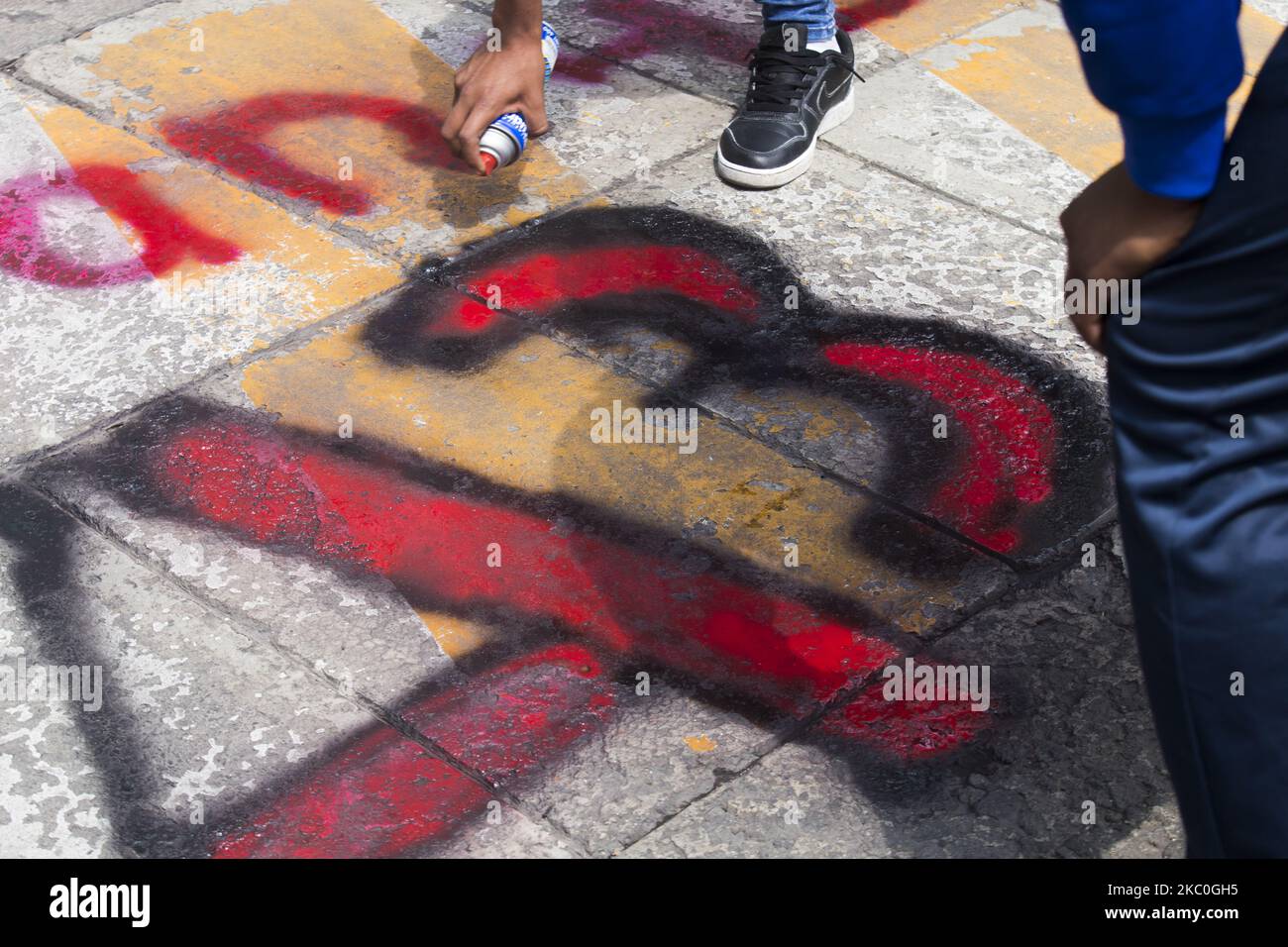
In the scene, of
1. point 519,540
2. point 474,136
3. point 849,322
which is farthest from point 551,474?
point 474,136

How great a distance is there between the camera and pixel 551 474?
100 inches

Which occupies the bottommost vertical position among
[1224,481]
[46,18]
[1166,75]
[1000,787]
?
[46,18]

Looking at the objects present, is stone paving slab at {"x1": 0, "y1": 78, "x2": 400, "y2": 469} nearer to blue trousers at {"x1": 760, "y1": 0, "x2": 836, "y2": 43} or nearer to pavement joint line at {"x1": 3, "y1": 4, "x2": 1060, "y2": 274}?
pavement joint line at {"x1": 3, "y1": 4, "x2": 1060, "y2": 274}

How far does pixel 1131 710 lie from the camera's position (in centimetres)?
210

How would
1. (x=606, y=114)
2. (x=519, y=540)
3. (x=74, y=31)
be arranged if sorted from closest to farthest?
(x=519, y=540) → (x=606, y=114) → (x=74, y=31)

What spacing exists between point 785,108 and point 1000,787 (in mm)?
1838

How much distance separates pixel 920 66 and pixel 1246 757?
2.86m

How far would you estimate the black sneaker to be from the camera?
3266mm

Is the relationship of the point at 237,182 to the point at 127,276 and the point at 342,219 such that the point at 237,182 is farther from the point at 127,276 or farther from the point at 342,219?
the point at 127,276

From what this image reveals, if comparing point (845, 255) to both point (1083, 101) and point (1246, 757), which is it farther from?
point (1246, 757)

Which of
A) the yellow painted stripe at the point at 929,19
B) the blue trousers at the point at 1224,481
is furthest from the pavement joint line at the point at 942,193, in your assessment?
the blue trousers at the point at 1224,481

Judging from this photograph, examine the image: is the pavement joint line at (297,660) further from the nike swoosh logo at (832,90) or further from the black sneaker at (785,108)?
the nike swoosh logo at (832,90)

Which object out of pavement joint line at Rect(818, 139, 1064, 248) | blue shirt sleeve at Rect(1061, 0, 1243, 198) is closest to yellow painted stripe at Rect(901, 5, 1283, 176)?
pavement joint line at Rect(818, 139, 1064, 248)

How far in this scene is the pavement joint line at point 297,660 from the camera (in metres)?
2.00
